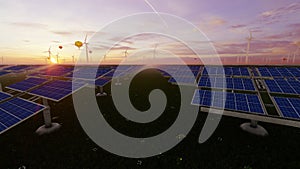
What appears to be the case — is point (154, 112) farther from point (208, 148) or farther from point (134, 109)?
point (208, 148)

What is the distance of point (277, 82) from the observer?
40.0 feet

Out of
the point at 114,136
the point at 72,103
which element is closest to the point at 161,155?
the point at 114,136

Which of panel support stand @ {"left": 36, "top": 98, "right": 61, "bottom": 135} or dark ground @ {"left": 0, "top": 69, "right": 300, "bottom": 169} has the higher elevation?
panel support stand @ {"left": 36, "top": 98, "right": 61, "bottom": 135}

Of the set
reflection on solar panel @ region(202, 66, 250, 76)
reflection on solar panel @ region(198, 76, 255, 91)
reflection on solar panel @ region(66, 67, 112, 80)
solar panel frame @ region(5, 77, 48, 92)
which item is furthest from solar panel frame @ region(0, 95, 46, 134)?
reflection on solar panel @ region(202, 66, 250, 76)

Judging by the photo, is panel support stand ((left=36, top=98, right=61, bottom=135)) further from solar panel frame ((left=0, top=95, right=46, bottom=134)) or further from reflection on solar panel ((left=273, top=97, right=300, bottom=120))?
reflection on solar panel ((left=273, top=97, right=300, bottom=120))

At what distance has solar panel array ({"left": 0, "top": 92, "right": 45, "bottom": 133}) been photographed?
7.73 meters

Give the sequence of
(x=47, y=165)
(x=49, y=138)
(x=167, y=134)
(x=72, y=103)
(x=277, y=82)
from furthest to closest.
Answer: (x=72, y=103) < (x=277, y=82) < (x=167, y=134) < (x=49, y=138) < (x=47, y=165)

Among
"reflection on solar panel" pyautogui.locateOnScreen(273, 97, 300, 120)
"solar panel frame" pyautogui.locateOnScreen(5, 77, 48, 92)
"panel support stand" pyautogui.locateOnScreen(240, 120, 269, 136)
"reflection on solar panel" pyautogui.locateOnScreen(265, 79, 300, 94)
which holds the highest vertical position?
"solar panel frame" pyautogui.locateOnScreen(5, 77, 48, 92)

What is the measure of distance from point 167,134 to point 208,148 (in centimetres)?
331

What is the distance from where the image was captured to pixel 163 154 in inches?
353

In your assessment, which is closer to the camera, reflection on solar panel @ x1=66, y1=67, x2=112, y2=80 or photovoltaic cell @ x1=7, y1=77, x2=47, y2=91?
photovoltaic cell @ x1=7, y1=77, x2=47, y2=91

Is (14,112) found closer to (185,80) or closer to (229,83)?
(185,80)

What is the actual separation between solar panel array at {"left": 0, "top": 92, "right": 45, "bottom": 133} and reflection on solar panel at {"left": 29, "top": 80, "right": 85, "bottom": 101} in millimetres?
1172

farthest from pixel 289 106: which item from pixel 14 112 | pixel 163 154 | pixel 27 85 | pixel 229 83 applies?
pixel 27 85
